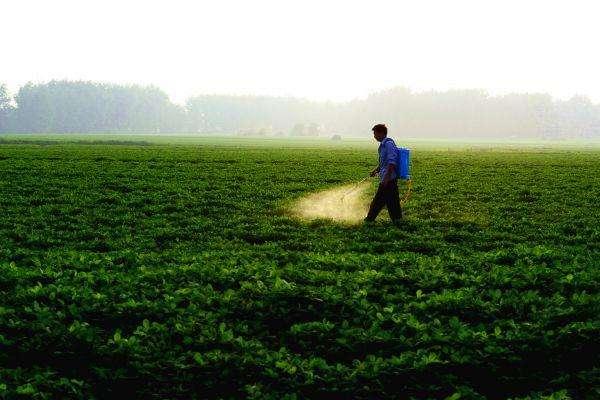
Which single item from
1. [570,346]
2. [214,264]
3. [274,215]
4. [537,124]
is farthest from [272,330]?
[537,124]

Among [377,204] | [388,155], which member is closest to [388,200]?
[377,204]

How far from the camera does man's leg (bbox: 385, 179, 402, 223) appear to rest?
14883 millimetres

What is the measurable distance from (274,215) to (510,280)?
29.7ft

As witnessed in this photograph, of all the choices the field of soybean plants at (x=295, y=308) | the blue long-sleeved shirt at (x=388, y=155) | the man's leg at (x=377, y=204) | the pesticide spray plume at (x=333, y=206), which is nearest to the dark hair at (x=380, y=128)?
the blue long-sleeved shirt at (x=388, y=155)

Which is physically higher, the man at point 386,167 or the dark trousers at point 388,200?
the man at point 386,167

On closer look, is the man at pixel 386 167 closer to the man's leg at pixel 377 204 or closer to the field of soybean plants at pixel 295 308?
the man's leg at pixel 377 204

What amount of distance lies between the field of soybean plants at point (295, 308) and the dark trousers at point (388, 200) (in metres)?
0.48

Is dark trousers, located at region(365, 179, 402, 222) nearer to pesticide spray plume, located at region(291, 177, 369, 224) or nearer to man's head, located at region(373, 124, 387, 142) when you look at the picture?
pesticide spray plume, located at region(291, 177, 369, 224)

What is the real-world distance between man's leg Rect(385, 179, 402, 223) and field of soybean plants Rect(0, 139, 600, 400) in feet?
1.27

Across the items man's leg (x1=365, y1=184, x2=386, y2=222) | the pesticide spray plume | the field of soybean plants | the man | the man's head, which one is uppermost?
the man's head

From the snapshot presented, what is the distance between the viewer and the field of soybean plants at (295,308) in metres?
6.68

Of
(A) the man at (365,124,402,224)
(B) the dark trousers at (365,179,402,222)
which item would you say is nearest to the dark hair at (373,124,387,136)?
(A) the man at (365,124,402,224)

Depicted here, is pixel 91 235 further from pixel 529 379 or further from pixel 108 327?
pixel 529 379

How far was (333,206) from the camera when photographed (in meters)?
19.3
